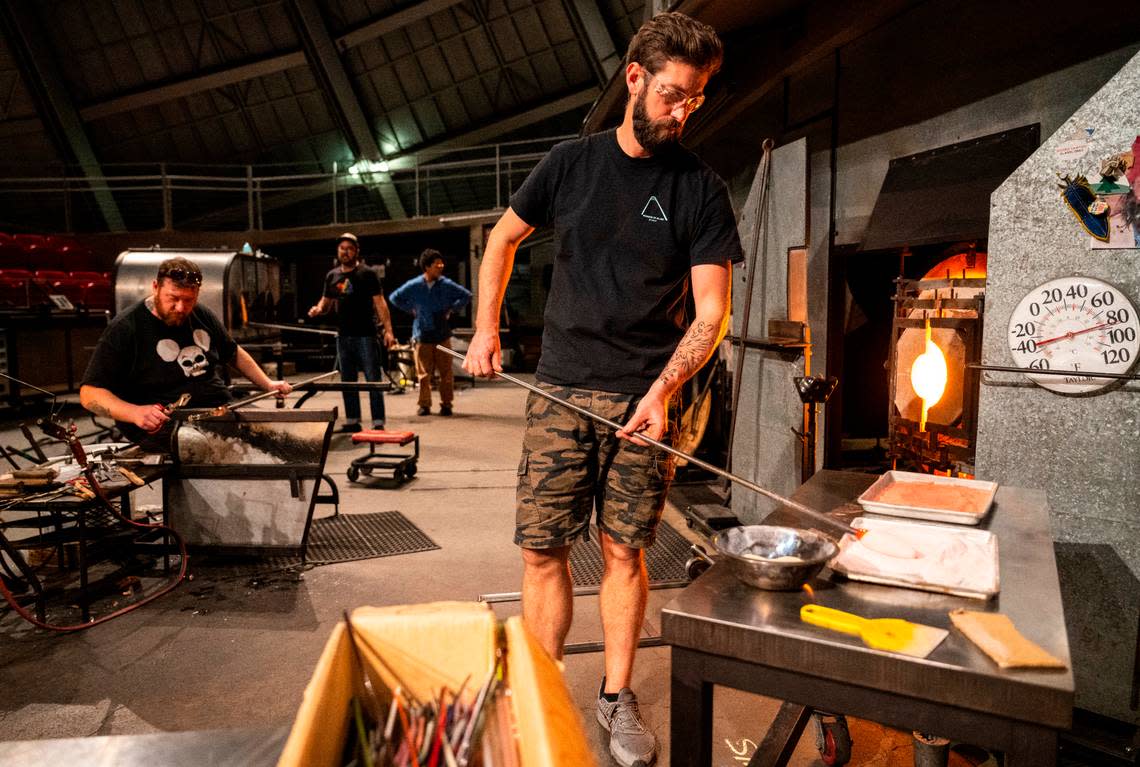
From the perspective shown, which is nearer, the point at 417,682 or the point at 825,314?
the point at 417,682

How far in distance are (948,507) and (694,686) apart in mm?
1130

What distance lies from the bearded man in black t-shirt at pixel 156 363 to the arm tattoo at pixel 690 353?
3.08 m

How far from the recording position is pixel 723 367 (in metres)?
6.89

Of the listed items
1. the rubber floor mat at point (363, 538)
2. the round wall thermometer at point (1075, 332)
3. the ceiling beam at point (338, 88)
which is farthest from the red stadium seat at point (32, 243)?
the round wall thermometer at point (1075, 332)

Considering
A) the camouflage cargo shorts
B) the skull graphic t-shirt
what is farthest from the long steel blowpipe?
the skull graphic t-shirt

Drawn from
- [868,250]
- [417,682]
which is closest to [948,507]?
[417,682]

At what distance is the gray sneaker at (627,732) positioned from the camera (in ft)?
8.64

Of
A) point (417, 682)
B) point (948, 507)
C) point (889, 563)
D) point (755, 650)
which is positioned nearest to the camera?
point (417, 682)

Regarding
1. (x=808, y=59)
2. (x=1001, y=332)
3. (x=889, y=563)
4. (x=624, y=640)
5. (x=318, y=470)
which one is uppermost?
(x=808, y=59)

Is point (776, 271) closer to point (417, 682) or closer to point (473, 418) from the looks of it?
point (417, 682)

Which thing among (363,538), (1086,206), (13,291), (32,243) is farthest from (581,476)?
(32,243)

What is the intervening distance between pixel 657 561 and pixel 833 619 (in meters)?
3.41

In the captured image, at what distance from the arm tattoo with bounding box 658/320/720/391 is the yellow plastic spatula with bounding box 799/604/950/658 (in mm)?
1141

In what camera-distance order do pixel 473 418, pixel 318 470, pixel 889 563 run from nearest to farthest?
1. pixel 889 563
2. pixel 318 470
3. pixel 473 418
